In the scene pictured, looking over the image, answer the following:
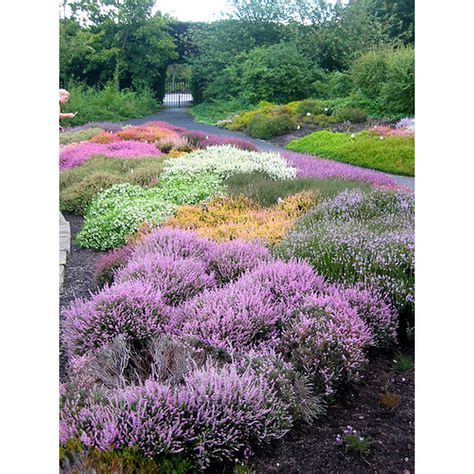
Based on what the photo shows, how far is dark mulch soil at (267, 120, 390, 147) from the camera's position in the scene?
9.98 m

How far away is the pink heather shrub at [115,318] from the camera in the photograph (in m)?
3.16

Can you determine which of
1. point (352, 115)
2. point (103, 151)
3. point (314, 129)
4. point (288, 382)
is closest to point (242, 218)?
point (288, 382)

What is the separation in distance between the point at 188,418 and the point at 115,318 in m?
0.97

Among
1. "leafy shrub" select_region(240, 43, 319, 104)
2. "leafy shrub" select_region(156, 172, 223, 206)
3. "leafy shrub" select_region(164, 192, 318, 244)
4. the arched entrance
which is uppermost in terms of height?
"leafy shrub" select_region(240, 43, 319, 104)

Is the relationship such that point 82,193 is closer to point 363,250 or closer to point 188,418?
point 363,250

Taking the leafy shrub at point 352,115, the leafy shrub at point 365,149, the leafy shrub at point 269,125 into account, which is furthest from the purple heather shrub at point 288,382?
Answer: the leafy shrub at point 352,115

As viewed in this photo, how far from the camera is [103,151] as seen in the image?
907 cm

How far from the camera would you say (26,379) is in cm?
197

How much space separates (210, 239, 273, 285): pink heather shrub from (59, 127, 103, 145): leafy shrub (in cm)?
581

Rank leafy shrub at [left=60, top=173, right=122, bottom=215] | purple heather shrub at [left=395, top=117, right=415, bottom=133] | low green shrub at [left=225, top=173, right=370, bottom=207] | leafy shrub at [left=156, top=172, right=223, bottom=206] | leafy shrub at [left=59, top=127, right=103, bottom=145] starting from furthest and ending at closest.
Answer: leafy shrub at [left=59, top=127, right=103, bottom=145] < purple heather shrub at [left=395, top=117, right=415, bottom=133] < leafy shrub at [left=60, top=173, right=122, bottom=215] < leafy shrub at [left=156, top=172, right=223, bottom=206] < low green shrub at [left=225, top=173, right=370, bottom=207]

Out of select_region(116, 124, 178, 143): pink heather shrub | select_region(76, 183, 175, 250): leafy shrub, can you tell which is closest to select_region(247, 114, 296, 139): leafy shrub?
select_region(116, 124, 178, 143): pink heather shrub

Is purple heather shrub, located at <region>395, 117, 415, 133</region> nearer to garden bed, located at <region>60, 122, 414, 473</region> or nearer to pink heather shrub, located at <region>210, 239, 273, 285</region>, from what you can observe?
garden bed, located at <region>60, 122, 414, 473</region>
